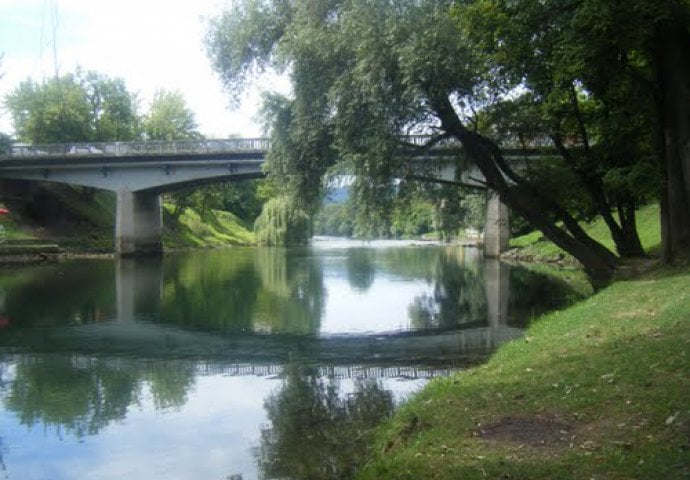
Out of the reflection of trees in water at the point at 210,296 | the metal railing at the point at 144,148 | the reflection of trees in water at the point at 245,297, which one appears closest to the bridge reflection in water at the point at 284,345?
the reflection of trees in water at the point at 210,296

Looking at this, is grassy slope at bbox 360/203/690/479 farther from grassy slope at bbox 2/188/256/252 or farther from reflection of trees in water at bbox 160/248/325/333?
grassy slope at bbox 2/188/256/252

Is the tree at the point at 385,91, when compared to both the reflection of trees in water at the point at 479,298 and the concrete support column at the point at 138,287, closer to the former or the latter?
the reflection of trees in water at the point at 479,298

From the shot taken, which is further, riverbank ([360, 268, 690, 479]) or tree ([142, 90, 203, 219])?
tree ([142, 90, 203, 219])

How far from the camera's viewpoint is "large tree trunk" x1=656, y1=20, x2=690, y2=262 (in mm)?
18078

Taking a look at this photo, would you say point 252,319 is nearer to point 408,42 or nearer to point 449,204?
point 449,204

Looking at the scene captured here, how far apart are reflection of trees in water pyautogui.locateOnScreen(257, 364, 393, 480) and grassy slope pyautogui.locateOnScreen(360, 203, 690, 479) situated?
21.4 inches

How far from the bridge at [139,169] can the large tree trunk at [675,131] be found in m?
35.6

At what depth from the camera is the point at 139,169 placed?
60.1 metres

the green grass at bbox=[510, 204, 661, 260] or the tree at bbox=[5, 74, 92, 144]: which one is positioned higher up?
the tree at bbox=[5, 74, 92, 144]

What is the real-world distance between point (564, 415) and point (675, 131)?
44.0 ft

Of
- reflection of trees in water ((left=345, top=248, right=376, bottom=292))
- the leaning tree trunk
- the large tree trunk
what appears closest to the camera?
the large tree trunk

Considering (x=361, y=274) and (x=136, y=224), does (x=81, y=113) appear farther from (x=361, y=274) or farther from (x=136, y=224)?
(x=361, y=274)

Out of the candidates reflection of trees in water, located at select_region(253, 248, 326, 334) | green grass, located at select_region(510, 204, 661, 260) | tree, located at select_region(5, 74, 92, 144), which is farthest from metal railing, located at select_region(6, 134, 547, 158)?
green grass, located at select_region(510, 204, 661, 260)

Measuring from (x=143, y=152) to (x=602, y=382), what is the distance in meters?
54.1
